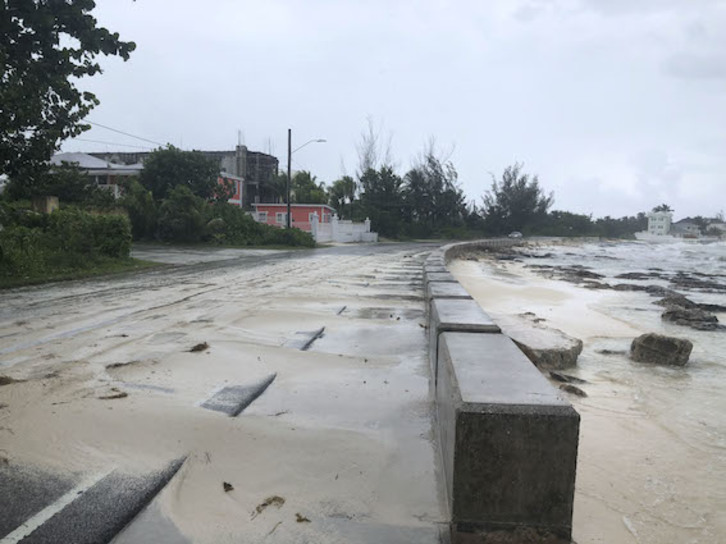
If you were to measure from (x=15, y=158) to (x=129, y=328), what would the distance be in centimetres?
666

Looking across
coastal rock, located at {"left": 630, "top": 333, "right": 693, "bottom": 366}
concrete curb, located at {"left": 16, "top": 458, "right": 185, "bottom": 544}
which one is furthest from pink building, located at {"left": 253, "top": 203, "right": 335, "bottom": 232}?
concrete curb, located at {"left": 16, "top": 458, "right": 185, "bottom": 544}

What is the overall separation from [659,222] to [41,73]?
132877 millimetres

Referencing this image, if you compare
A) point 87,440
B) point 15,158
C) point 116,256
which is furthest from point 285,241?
point 87,440

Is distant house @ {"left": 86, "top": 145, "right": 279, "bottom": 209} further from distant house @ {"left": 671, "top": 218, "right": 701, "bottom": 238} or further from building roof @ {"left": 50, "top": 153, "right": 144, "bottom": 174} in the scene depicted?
distant house @ {"left": 671, "top": 218, "right": 701, "bottom": 238}

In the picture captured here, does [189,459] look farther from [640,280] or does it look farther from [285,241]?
[285,241]

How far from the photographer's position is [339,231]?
145ft

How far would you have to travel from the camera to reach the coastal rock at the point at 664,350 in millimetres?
5590

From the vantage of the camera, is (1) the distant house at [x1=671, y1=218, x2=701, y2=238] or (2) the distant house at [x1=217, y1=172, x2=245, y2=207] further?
(1) the distant house at [x1=671, y1=218, x2=701, y2=238]

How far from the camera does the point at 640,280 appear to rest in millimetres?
18688

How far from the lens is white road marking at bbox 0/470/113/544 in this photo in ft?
6.98

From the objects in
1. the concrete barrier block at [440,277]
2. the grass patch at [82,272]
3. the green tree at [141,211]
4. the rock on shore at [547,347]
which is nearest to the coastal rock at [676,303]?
the concrete barrier block at [440,277]

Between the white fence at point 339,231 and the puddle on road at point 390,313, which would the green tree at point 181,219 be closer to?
the white fence at point 339,231

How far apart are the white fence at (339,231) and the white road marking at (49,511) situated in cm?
3588

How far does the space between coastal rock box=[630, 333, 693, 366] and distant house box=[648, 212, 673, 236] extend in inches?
4994
